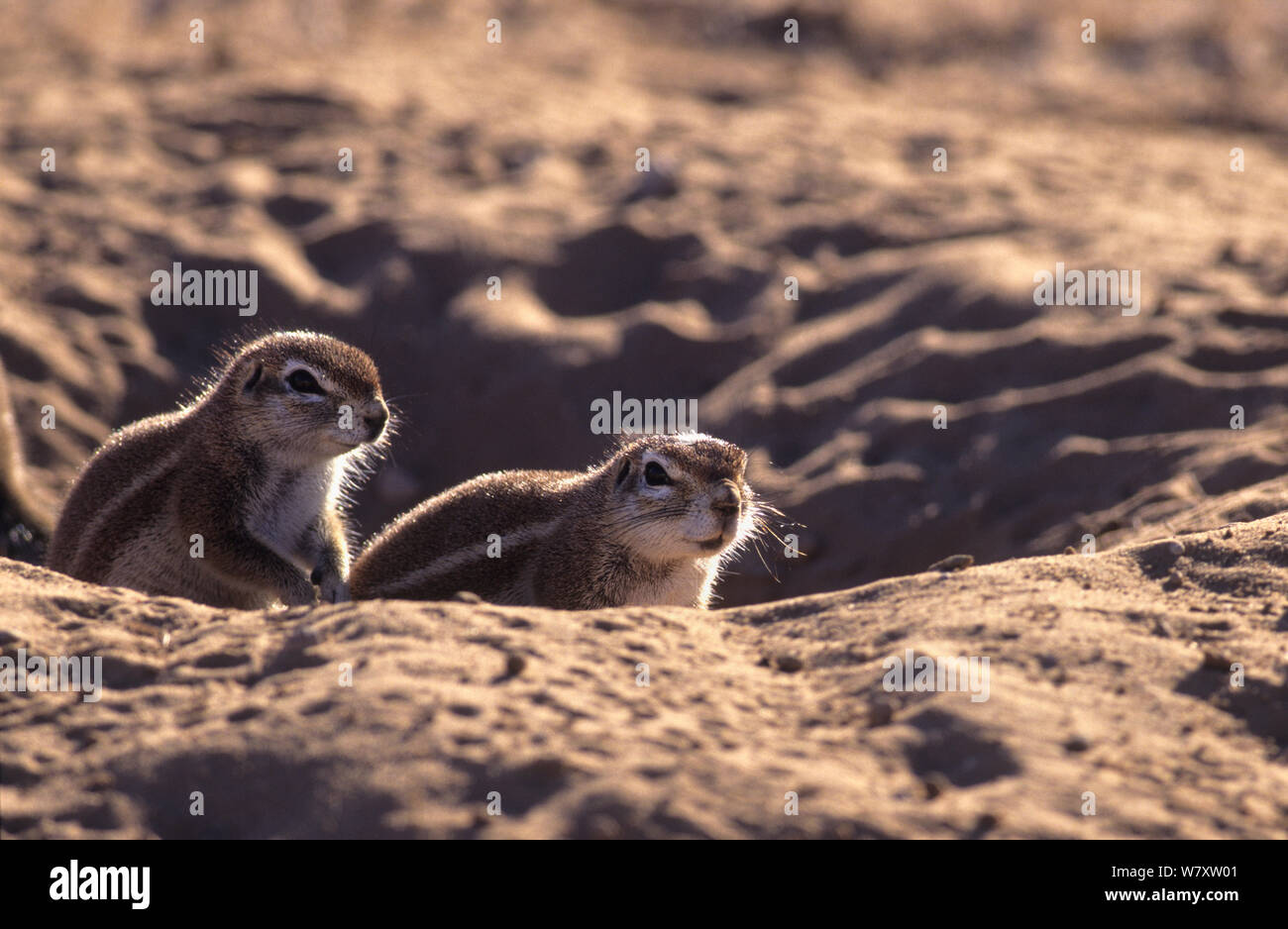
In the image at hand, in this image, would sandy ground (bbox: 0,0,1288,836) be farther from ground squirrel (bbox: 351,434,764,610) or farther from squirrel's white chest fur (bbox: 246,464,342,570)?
squirrel's white chest fur (bbox: 246,464,342,570)

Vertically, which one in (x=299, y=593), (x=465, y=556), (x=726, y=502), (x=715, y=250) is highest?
(x=715, y=250)

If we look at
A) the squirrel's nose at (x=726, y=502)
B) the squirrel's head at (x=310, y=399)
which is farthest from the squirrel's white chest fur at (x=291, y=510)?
the squirrel's nose at (x=726, y=502)

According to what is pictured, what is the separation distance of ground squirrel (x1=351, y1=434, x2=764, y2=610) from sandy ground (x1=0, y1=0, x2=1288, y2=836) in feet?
3.75

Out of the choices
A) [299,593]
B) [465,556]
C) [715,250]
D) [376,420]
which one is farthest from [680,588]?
[715,250]

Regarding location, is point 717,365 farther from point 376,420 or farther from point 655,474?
point 376,420

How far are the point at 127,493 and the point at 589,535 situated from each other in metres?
2.19

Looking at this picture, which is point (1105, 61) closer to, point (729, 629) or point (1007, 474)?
point (1007, 474)

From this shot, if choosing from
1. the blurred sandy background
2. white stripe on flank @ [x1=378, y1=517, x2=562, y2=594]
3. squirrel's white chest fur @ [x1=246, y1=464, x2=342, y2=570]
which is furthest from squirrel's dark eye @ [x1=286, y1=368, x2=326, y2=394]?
the blurred sandy background

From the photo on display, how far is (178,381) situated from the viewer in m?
9.55

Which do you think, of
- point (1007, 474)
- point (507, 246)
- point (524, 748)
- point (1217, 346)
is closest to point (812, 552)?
point (1007, 474)

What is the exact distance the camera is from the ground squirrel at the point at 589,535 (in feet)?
19.9

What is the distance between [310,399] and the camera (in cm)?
618

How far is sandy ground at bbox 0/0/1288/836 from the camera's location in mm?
3680

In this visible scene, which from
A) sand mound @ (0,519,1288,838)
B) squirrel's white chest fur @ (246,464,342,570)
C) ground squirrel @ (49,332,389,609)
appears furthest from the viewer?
A: squirrel's white chest fur @ (246,464,342,570)
